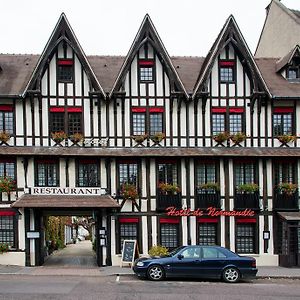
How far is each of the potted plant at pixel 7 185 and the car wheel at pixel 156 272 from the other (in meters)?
9.34

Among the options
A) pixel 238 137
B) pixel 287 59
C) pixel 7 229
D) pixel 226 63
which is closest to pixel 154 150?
pixel 238 137

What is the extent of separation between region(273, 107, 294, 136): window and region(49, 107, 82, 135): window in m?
10.6

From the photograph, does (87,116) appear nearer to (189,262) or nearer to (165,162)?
(165,162)

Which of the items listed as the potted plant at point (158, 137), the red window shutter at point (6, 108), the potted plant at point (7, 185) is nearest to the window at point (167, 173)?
the potted plant at point (158, 137)

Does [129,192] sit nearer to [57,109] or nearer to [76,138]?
[76,138]

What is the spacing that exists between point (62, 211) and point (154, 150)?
5838 millimetres

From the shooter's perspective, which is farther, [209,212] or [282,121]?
[282,121]

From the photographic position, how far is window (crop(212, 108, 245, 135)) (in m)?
26.8

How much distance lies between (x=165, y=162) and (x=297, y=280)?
8982 millimetres

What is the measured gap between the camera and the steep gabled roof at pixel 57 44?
25.5 metres

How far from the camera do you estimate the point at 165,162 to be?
2636cm

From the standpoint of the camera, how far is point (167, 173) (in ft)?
86.6

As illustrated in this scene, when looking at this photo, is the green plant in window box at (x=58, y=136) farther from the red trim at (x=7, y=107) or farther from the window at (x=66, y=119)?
the red trim at (x=7, y=107)

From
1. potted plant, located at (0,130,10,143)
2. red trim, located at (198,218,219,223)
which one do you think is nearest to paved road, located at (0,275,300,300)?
red trim, located at (198,218,219,223)
